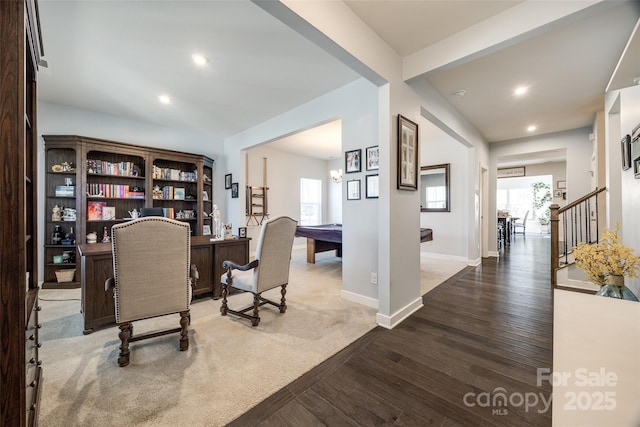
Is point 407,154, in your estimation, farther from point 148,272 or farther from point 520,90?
point 148,272

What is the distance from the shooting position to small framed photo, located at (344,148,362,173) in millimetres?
3105

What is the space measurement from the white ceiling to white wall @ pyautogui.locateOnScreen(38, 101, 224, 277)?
21 cm

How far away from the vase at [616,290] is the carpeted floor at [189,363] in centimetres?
177

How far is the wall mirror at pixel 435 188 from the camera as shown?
576cm

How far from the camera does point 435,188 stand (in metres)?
6.02

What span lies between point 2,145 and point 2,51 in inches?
12.2

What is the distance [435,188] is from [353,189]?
3699mm

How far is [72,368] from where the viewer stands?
1.81 metres

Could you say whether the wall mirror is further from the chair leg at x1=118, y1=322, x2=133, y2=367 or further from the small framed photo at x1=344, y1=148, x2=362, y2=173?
the chair leg at x1=118, y1=322, x2=133, y2=367

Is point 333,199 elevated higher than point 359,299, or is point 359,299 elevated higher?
A: point 333,199

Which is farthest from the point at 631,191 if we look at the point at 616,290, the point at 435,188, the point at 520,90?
→ the point at 435,188

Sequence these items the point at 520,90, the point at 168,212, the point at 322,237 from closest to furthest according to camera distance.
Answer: the point at 520,90 < the point at 322,237 < the point at 168,212

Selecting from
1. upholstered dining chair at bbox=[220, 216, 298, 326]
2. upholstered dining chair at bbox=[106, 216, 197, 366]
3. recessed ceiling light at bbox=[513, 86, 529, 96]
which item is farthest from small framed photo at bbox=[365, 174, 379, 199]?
recessed ceiling light at bbox=[513, 86, 529, 96]

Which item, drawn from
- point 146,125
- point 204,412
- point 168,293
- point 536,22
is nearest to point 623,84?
point 536,22
